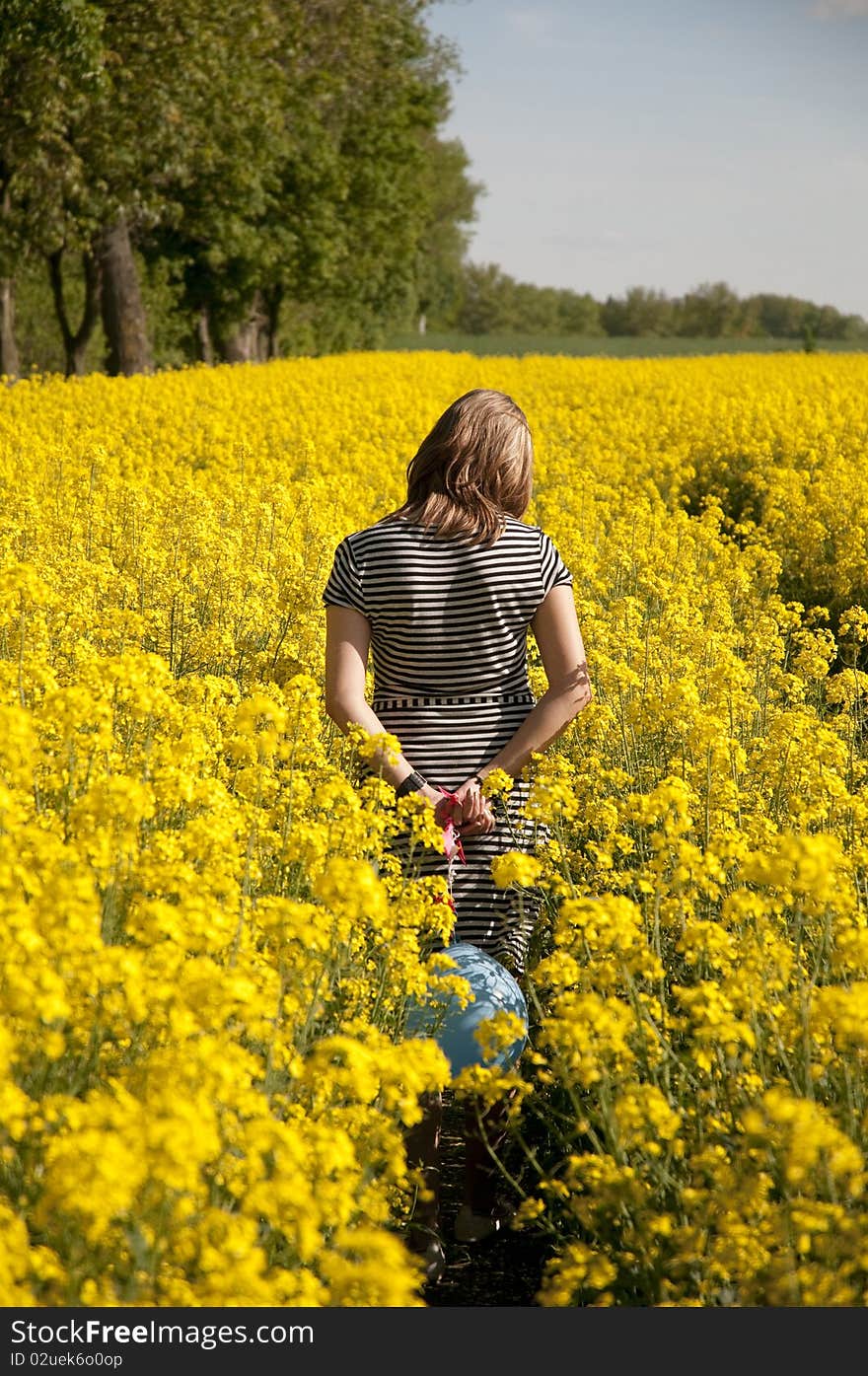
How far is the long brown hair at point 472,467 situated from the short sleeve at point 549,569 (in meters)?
0.15

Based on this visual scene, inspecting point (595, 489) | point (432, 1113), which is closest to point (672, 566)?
point (595, 489)

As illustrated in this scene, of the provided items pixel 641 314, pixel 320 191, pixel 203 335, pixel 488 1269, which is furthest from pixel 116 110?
pixel 641 314

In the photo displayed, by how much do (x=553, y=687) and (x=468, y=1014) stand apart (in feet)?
3.35

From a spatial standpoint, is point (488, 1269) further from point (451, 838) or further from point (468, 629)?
point (468, 629)

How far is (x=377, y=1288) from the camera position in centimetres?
200

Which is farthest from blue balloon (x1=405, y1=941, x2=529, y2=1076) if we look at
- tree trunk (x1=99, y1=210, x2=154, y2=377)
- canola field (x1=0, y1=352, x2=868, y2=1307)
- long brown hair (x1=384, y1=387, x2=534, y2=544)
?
tree trunk (x1=99, y1=210, x2=154, y2=377)

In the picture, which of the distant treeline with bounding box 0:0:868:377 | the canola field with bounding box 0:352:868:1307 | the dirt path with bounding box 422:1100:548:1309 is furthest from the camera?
the distant treeline with bounding box 0:0:868:377

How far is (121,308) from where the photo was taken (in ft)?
77.2

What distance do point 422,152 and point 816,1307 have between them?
39.5 meters

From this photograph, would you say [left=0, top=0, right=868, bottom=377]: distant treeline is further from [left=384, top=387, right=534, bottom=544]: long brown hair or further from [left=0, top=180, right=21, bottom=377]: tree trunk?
[left=384, top=387, right=534, bottom=544]: long brown hair

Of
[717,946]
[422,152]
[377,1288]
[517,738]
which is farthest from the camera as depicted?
[422,152]

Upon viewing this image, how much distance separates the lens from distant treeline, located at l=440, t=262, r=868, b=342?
4000 inches

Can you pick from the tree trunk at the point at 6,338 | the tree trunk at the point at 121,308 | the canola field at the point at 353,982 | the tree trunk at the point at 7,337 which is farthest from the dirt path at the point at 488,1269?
the tree trunk at the point at 6,338

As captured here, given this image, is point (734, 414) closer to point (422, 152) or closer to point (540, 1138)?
point (540, 1138)
